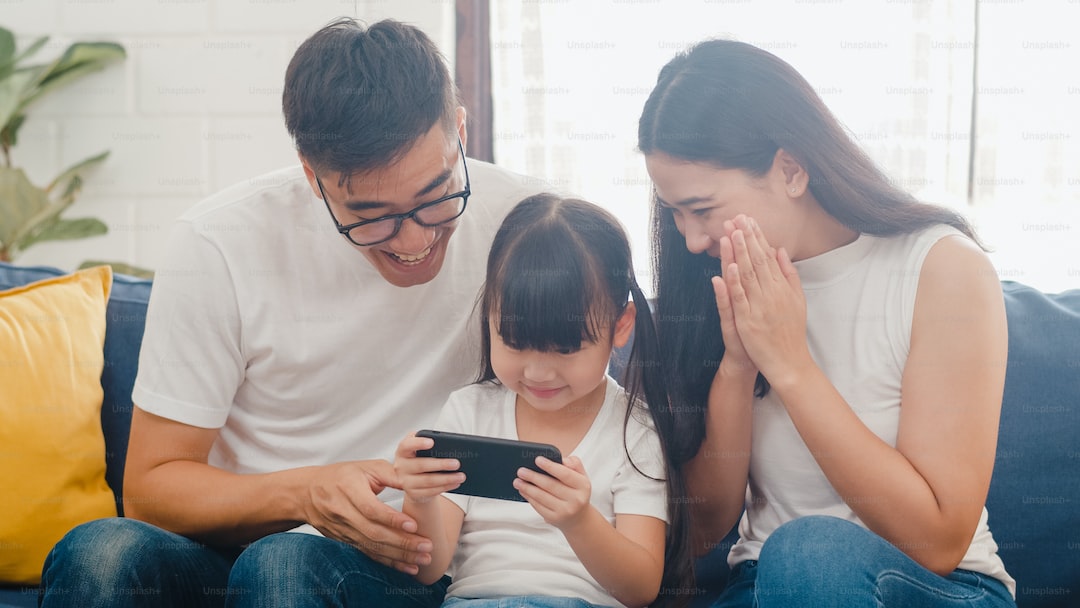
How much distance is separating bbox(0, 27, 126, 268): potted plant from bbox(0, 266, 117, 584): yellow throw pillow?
2.03 ft

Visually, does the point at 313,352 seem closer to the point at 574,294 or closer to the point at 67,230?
the point at 574,294

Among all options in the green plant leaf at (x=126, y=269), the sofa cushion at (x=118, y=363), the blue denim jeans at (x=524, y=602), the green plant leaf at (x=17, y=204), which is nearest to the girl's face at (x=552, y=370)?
the blue denim jeans at (x=524, y=602)

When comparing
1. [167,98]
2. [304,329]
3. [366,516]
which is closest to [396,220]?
[304,329]

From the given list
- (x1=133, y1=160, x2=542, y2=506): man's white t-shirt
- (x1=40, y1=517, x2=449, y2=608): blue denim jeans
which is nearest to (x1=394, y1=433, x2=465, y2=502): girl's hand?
(x1=40, y1=517, x2=449, y2=608): blue denim jeans

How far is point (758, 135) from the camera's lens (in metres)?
1.20

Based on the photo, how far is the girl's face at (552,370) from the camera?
3.82 ft

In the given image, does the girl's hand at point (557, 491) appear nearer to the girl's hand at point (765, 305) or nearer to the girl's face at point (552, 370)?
the girl's face at point (552, 370)

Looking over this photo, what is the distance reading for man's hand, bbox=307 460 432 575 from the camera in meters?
1.10

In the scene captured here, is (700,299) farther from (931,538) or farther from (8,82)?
(8,82)

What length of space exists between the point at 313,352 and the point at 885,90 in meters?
1.59

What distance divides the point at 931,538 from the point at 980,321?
275mm

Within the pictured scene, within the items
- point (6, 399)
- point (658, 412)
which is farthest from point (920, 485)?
point (6, 399)

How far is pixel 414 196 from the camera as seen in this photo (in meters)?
1.17

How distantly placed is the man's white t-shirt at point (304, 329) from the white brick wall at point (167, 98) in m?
0.92
